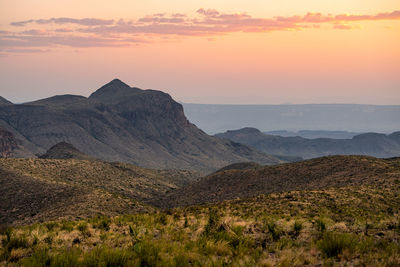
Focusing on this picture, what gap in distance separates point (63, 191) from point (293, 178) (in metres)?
35.1

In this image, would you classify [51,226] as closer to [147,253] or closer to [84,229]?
[84,229]

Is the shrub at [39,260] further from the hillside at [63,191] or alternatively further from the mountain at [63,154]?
the mountain at [63,154]

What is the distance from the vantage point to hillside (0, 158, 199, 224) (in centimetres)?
4544

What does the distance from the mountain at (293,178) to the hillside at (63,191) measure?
10532 millimetres

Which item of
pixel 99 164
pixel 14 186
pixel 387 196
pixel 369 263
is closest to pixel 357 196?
pixel 387 196

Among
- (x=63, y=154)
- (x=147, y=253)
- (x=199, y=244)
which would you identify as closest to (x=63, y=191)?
(x=199, y=244)

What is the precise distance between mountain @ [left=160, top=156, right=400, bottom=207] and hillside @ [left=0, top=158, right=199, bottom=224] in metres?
10.5

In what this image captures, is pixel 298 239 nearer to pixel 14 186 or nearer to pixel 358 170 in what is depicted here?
pixel 358 170

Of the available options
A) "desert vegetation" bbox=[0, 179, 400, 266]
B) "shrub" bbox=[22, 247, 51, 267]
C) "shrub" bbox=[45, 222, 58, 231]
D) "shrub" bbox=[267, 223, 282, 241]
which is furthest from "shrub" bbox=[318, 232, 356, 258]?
"shrub" bbox=[45, 222, 58, 231]

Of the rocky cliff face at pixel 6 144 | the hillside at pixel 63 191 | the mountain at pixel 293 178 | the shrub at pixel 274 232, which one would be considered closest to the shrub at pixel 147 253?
the shrub at pixel 274 232

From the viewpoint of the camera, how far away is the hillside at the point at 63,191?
4544cm

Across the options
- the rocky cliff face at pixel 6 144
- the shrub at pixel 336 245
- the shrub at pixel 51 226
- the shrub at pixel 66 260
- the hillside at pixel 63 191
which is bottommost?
the rocky cliff face at pixel 6 144

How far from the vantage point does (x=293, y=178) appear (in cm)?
6256

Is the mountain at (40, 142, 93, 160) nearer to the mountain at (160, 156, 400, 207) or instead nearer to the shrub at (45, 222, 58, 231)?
the mountain at (160, 156, 400, 207)
